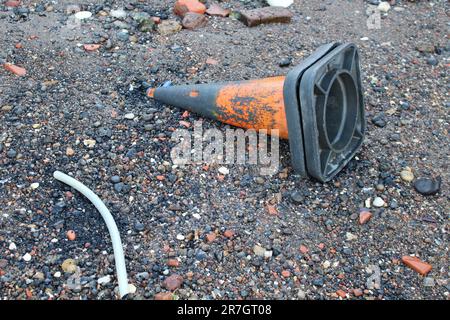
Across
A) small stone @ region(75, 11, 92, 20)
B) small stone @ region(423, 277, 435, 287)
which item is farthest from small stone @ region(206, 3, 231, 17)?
small stone @ region(423, 277, 435, 287)

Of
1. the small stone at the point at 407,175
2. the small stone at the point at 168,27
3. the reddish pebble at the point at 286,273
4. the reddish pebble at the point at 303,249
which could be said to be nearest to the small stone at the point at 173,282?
the reddish pebble at the point at 286,273

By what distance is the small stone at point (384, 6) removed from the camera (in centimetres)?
419

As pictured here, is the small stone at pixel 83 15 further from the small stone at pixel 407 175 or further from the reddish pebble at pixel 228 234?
the small stone at pixel 407 175

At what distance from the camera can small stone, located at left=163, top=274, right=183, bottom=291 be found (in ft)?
7.62

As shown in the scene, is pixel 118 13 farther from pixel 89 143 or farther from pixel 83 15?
pixel 89 143

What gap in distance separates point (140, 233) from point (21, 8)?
7.27 feet

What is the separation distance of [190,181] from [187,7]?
1625 millimetres

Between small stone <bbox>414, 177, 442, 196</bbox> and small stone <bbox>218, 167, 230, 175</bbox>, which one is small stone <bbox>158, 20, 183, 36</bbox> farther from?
small stone <bbox>414, 177, 442, 196</bbox>

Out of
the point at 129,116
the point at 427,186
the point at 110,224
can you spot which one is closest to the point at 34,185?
the point at 110,224

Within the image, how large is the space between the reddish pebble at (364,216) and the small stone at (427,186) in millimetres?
333

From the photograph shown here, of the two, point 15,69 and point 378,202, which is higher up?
point 15,69

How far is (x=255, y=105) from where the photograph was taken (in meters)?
2.82
